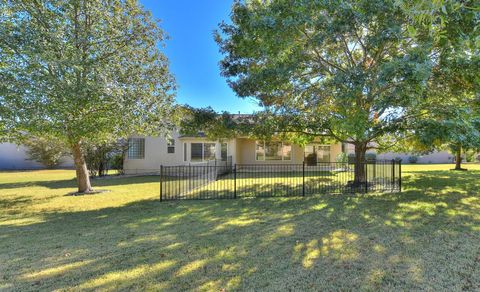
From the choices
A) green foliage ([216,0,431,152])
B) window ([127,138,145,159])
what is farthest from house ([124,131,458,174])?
green foliage ([216,0,431,152])

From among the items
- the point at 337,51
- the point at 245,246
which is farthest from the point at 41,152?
the point at 245,246

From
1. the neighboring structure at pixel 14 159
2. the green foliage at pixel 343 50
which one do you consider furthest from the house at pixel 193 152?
the neighboring structure at pixel 14 159

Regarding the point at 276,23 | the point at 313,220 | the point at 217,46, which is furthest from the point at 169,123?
the point at 313,220

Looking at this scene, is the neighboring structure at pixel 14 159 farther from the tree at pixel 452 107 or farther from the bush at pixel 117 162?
the tree at pixel 452 107

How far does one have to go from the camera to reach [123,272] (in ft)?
12.7

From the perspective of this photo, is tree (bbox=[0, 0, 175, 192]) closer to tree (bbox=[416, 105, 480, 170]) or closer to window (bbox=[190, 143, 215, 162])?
window (bbox=[190, 143, 215, 162])

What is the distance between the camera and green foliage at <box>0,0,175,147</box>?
752 cm

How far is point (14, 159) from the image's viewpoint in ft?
86.5

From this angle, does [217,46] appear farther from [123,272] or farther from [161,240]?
[123,272]

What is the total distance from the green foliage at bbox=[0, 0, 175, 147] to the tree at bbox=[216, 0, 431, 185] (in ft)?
10.8

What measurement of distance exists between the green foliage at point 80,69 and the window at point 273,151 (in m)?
10.9

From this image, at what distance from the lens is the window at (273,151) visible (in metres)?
20.9

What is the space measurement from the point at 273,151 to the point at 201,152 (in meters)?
5.74

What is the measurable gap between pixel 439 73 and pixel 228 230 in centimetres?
717
